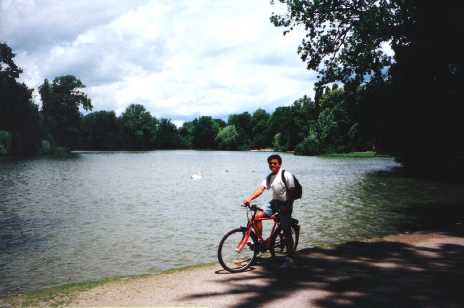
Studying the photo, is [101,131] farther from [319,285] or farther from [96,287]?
[319,285]

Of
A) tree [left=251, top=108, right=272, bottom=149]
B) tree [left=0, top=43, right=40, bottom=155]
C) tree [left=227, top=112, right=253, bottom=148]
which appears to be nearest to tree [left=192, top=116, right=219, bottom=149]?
tree [left=227, top=112, right=253, bottom=148]

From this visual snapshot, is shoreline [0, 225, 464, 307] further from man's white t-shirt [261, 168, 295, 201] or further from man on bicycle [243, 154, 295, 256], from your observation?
man's white t-shirt [261, 168, 295, 201]

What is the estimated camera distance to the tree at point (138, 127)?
A: 165125mm

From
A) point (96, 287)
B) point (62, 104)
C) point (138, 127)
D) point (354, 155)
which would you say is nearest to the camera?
point (96, 287)

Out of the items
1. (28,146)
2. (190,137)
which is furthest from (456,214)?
(190,137)

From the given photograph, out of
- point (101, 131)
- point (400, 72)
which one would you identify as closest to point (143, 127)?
point (101, 131)

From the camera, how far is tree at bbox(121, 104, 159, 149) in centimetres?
16512

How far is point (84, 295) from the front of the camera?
283 inches

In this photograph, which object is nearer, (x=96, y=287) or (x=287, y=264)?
(x=96, y=287)

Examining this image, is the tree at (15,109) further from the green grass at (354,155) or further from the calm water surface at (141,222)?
the green grass at (354,155)

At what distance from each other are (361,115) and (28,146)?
7502 cm

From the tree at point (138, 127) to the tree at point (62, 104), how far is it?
4113 cm

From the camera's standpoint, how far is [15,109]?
83.8 m

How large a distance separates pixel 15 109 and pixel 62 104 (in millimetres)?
34607
